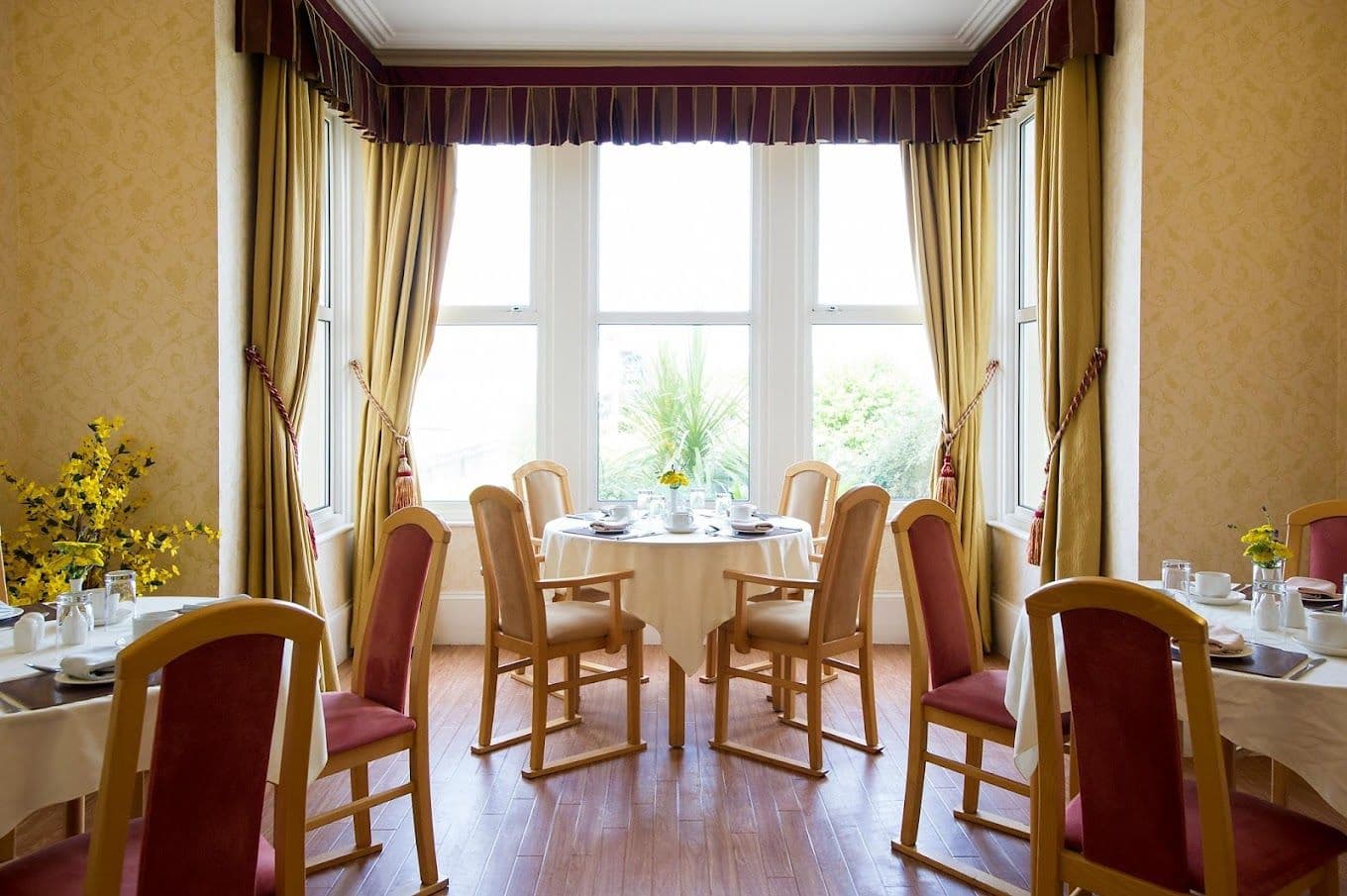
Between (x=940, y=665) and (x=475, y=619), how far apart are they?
3.24 m

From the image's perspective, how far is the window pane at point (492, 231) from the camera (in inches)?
215

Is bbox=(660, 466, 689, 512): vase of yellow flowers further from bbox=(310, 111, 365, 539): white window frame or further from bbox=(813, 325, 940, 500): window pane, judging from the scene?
bbox=(310, 111, 365, 539): white window frame

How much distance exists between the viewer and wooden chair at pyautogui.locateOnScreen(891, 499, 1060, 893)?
277 centimetres

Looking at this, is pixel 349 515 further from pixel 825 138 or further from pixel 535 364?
pixel 825 138

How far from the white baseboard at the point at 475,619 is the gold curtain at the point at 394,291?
53 cm

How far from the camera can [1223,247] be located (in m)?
3.67

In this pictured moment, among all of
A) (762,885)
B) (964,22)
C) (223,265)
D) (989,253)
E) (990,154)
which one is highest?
(964,22)

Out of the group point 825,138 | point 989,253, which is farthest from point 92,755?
point 989,253

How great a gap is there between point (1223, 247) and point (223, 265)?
387 centimetres

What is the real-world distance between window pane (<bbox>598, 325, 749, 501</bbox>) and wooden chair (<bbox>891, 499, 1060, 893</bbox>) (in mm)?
2629

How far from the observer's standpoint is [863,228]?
217 inches

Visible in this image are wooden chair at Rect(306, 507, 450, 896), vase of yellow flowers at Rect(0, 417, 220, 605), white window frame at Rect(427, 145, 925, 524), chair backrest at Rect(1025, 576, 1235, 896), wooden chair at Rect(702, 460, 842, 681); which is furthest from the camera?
white window frame at Rect(427, 145, 925, 524)

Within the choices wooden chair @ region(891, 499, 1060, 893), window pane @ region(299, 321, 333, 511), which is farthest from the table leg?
window pane @ region(299, 321, 333, 511)

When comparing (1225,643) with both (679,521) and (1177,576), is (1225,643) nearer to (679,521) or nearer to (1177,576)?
(1177,576)
